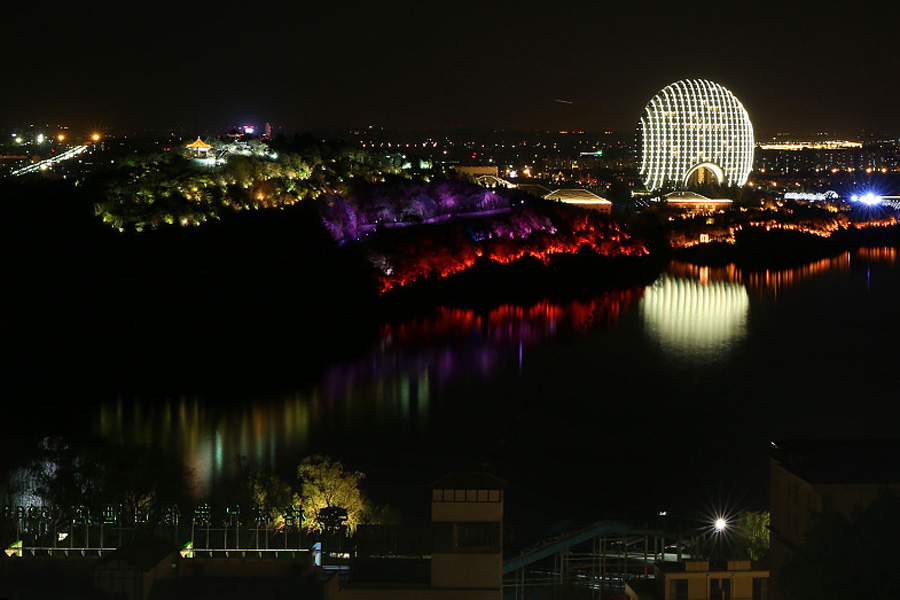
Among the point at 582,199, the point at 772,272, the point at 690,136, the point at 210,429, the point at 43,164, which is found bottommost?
the point at 210,429

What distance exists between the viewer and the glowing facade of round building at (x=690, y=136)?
3834cm

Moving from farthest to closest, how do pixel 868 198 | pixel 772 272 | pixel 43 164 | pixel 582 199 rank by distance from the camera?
pixel 868 198, pixel 582 199, pixel 772 272, pixel 43 164

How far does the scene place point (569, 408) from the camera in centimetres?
1157

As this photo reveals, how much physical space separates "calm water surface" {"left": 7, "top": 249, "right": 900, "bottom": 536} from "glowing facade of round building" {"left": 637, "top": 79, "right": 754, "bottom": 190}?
20608 millimetres

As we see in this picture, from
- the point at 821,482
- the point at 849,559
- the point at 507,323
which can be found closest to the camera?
the point at 849,559

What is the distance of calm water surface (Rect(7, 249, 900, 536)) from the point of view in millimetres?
9109

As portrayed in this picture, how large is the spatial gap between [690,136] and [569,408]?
28445mm

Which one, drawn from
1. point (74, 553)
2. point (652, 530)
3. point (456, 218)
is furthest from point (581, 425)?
point (456, 218)

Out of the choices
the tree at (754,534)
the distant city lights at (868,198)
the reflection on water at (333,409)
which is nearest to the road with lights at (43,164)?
the reflection on water at (333,409)

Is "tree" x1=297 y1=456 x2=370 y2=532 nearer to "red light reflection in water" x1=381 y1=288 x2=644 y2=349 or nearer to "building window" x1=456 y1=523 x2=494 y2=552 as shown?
"building window" x1=456 y1=523 x2=494 y2=552

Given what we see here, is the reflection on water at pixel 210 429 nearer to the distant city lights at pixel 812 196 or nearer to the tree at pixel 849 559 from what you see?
the tree at pixel 849 559

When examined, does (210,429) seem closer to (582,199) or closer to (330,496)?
(330,496)

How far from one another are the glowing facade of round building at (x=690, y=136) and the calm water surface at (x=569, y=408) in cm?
2061

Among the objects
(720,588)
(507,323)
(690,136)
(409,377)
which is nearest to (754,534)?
(720,588)
